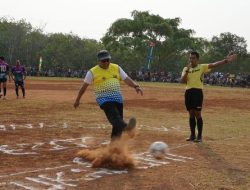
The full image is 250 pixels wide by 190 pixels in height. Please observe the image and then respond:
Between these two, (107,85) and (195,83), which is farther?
(195,83)

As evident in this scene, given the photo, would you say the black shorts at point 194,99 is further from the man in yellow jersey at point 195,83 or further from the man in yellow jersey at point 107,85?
the man in yellow jersey at point 107,85

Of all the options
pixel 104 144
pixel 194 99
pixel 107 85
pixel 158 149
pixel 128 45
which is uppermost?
pixel 128 45

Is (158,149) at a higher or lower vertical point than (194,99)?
lower

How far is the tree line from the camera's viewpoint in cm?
6481

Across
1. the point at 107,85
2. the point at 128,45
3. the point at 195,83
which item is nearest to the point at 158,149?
the point at 107,85

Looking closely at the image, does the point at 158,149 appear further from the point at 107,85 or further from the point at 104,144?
the point at 104,144

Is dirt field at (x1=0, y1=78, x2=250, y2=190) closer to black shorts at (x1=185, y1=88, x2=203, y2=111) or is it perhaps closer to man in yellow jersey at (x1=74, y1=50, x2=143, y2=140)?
black shorts at (x1=185, y1=88, x2=203, y2=111)

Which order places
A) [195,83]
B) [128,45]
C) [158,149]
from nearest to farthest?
[158,149] < [195,83] < [128,45]

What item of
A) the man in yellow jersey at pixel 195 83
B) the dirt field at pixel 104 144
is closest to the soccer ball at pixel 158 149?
the dirt field at pixel 104 144

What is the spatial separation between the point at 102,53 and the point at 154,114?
8512 mm

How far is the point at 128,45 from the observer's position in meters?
64.8

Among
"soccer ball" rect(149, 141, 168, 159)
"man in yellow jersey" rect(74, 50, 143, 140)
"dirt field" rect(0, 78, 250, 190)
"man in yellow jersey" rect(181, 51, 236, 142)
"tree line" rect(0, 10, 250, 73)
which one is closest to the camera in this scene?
"dirt field" rect(0, 78, 250, 190)

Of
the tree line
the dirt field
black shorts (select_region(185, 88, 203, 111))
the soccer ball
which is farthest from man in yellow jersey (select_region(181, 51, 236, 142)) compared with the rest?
the tree line

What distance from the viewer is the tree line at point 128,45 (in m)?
64.8
